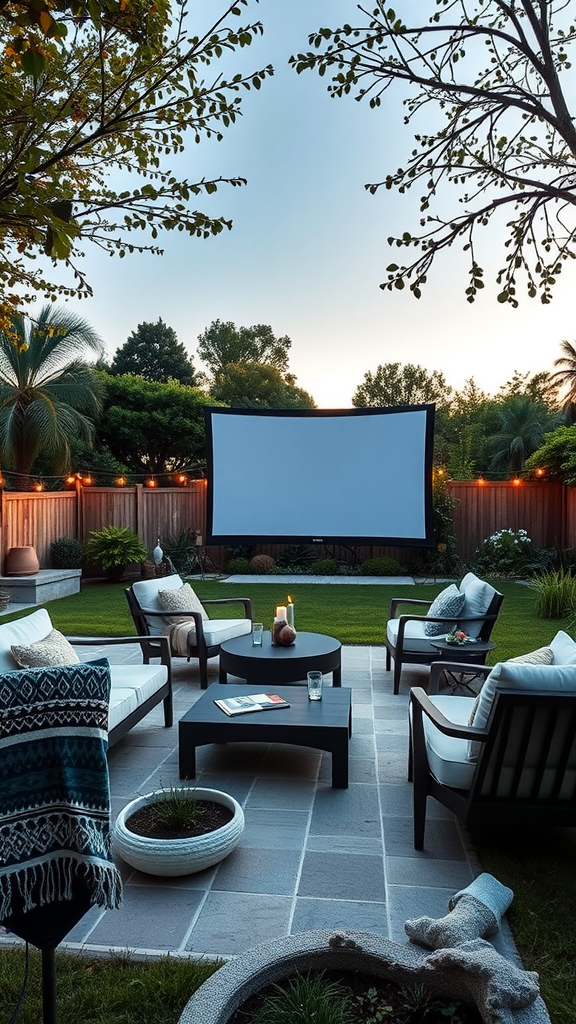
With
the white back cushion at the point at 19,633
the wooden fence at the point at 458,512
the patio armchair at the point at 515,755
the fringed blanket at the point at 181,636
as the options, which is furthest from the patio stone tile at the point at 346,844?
the wooden fence at the point at 458,512

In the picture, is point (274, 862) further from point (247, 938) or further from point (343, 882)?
point (247, 938)

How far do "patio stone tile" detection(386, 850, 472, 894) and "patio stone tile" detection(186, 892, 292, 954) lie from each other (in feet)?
1.40

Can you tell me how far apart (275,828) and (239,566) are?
873 centimetres

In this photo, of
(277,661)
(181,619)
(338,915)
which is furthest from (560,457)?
(338,915)

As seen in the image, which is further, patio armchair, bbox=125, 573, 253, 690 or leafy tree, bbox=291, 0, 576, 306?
patio armchair, bbox=125, 573, 253, 690

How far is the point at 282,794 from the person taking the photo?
3.02 meters

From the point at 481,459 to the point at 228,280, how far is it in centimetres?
1395

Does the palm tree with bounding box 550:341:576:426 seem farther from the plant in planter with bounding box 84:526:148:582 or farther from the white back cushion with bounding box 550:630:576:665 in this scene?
the white back cushion with bounding box 550:630:576:665

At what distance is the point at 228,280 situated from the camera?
1341 centimetres

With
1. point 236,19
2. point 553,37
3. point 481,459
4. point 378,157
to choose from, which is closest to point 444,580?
point 378,157

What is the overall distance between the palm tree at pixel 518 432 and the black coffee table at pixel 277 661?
19.2 meters

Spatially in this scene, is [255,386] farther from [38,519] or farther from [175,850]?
[175,850]

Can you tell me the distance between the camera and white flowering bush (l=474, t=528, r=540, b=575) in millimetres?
10555

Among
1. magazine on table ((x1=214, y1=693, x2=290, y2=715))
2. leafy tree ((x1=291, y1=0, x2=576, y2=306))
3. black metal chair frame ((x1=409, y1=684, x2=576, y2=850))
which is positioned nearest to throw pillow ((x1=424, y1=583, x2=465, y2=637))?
magazine on table ((x1=214, y1=693, x2=290, y2=715))
